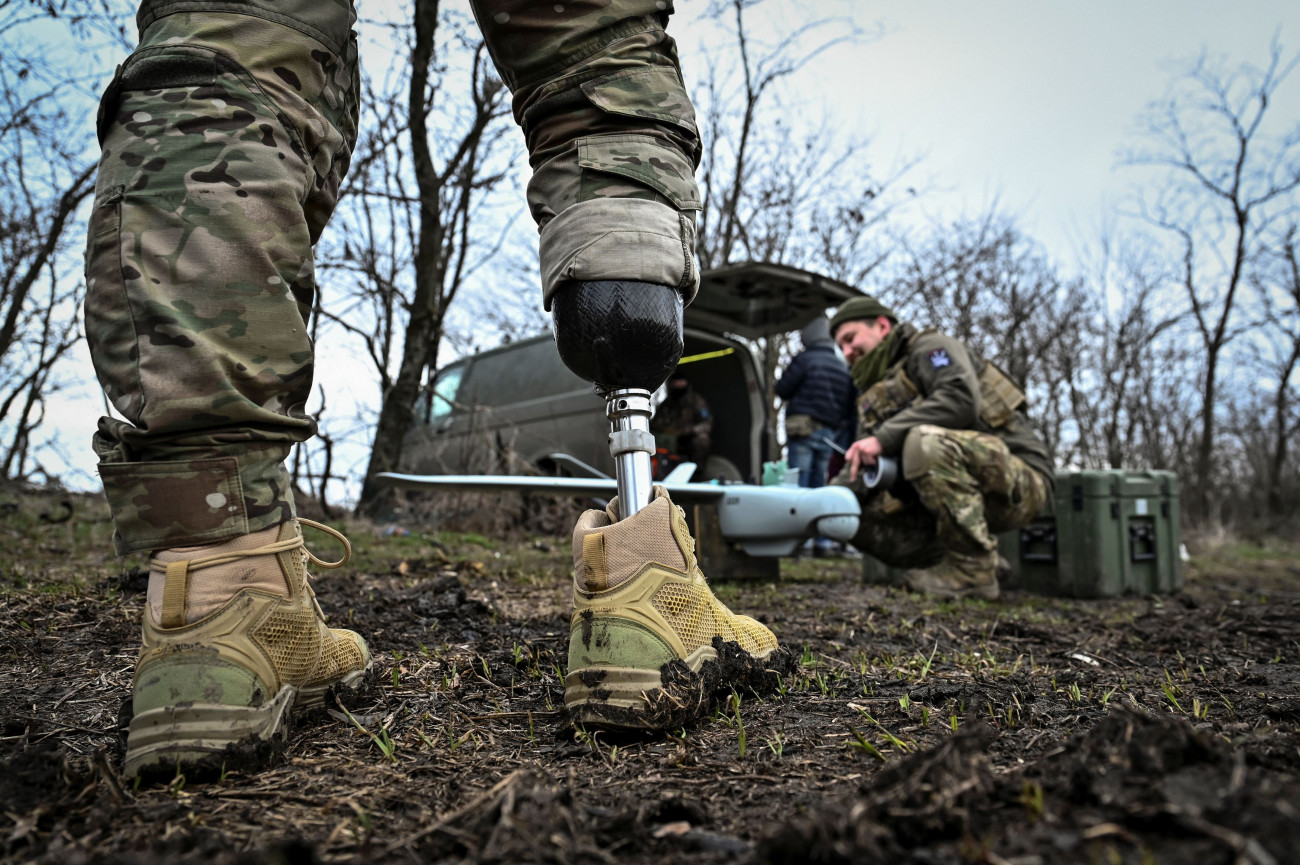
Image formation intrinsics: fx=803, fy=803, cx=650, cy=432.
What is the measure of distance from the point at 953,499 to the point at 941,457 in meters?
0.25

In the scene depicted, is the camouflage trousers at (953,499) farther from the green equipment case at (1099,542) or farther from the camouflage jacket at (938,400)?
the green equipment case at (1099,542)

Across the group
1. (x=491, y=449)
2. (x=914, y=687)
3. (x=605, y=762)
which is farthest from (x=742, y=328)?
(x=605, y=762)

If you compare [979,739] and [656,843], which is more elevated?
[979,739]

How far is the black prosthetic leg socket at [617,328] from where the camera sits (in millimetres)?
1360

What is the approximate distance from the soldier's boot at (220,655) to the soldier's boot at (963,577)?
3.94 metres

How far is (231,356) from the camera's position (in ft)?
3.71

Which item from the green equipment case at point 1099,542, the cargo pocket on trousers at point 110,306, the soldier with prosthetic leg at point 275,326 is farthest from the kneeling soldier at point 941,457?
the cargo pocket on trousers at point 110,306

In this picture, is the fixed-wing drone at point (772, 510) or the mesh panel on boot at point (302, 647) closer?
the mesh panel on boot at point (302, 647)

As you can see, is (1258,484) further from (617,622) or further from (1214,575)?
(617,622)

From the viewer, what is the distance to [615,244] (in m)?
1.36

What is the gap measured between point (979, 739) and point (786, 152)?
39.8ft

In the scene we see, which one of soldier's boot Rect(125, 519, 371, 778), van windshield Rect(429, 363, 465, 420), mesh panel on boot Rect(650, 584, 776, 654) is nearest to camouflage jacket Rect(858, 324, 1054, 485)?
mesh panel on boot Rect(650, 584, 776, 654)

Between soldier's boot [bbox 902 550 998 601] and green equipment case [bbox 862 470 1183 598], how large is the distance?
55 cm

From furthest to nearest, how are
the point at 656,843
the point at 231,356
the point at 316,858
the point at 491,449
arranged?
1. the point at 491,449
2. the point at 231,356
3. the point at 656,843
4. the point at 316,858
